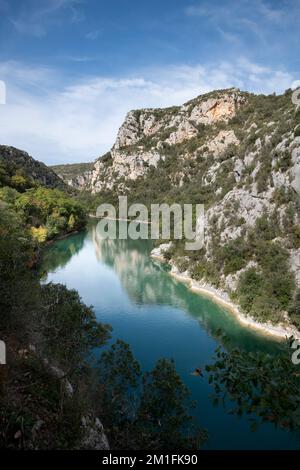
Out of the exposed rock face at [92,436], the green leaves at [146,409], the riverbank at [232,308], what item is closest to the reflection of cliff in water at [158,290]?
the riverbank at [232,308]

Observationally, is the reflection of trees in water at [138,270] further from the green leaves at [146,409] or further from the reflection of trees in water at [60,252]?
the green leaves at [146,409]

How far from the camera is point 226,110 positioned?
97.1m

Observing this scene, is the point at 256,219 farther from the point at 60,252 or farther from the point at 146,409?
the point at 60,252

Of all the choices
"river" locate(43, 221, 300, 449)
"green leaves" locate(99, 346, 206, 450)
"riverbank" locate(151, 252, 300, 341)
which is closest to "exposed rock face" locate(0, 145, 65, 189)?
"river" locate(43, 221, 300, 449)

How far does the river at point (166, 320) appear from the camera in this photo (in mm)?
16531

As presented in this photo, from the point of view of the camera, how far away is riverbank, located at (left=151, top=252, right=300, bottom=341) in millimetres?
26469

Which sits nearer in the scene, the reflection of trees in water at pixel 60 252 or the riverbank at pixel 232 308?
the riverbank at pixel 232 308

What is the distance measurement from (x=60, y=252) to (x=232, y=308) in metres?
32.4

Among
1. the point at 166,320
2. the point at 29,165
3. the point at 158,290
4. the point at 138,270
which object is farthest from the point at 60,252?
the point at 29,165

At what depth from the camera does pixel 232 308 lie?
31.9 m

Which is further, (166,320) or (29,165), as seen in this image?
(29,165)

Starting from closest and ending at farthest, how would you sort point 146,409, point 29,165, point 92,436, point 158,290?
point 92,436, point 146,409, point 158,290, point 29,165

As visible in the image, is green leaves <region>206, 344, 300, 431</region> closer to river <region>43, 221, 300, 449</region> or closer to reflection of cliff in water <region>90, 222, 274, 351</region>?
river <region>43, 221, 300, 449</region>

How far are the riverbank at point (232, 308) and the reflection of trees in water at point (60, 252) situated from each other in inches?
605
